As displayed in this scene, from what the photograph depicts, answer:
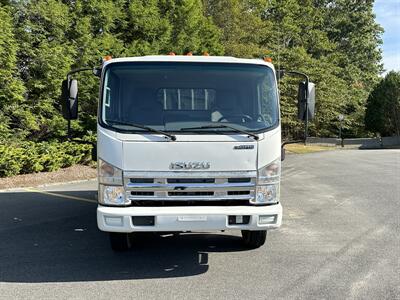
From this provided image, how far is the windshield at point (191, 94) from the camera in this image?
17.7 feet

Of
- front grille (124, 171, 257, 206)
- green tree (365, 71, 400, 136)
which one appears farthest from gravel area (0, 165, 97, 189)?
green tree (365, 71, 400, 136)

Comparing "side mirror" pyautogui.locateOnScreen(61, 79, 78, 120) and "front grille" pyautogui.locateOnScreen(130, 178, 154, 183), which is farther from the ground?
"side mirror" pyautogui.locateOnScreen(61, 79, 78, 120)

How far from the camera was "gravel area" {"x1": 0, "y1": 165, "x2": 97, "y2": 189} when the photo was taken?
1246cm

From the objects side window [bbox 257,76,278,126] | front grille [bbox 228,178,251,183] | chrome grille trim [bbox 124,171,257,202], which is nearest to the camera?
chrome grille trim [bbox 124,171,257,202]

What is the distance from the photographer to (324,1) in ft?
199

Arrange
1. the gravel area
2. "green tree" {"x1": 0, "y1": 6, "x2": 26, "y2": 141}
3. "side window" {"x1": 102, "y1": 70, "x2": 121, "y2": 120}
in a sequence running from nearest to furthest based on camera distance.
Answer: "side window" {"x1": 102, "y1": 70, "x2": 121, "y2": 120}
the gravel area
"green tree" {"x1": 0, "y1": 6, "x2": 26, "y2": 141}

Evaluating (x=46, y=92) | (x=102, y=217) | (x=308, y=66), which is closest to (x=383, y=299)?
(x=102, y=217)

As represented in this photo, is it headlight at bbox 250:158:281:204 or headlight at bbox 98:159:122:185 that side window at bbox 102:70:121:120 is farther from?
headlight at bbox 250:158:281:204

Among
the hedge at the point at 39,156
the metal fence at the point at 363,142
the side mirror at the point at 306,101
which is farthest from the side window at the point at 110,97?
the metal fence at the point at 363,142

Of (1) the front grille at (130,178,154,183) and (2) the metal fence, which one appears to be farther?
(2) the metal fence

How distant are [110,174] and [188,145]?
0.91 m

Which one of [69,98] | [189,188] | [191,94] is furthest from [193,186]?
[69,98]

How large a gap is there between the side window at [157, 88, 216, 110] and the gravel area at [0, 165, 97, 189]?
8168 millimetres

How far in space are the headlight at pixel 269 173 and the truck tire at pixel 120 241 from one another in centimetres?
193
